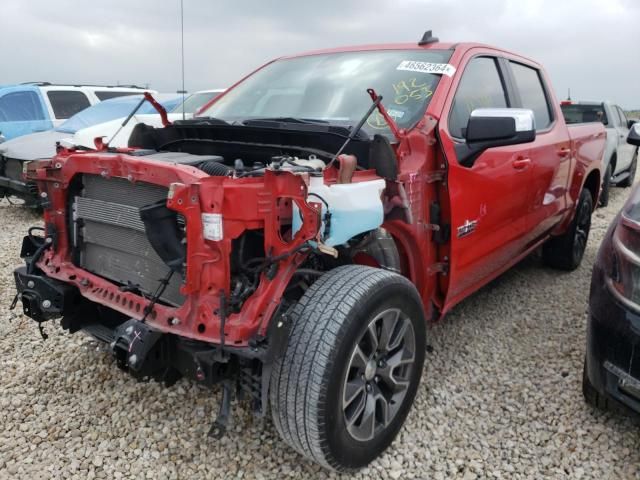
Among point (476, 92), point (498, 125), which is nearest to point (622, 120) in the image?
point (476, 92)

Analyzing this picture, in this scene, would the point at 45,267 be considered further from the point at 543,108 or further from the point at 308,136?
the point at 543,108

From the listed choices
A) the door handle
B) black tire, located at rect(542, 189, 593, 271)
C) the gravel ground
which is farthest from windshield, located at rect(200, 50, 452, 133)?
black tire, located at rect(542, 189, 593, 271)

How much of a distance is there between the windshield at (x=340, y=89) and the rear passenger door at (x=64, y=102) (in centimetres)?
760

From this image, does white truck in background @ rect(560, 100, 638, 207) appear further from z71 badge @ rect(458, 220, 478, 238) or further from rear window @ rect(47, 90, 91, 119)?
rear window @ rect(47, 90, 91, 119)

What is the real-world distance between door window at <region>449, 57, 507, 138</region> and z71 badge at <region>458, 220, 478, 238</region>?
47 centimetres

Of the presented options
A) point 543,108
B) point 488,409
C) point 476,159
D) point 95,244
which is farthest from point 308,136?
point 543,108

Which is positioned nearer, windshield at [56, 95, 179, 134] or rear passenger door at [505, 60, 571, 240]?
rear passenger door at [505, 60, 571, 240]

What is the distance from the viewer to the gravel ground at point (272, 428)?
7.79ft

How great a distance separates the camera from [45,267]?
2.61 metres

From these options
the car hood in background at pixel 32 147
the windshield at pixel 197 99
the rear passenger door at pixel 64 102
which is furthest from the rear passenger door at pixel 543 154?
the rear passenger door at pixel 64 102

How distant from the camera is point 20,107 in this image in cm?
970

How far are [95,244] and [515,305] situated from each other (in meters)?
3.12

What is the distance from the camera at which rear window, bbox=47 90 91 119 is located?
9864mm

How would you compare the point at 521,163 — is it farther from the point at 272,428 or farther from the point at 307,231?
the point at 272,428
